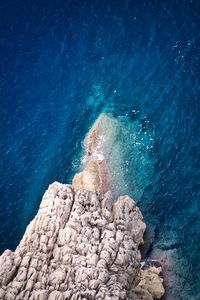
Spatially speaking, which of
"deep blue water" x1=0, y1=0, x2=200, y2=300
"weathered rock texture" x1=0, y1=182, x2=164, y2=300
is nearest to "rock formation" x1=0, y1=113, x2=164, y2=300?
"weathered rock texture" x1=0, y1=182, x2=164, y2=300

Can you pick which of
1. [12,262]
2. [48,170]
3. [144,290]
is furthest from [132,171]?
[12,262]

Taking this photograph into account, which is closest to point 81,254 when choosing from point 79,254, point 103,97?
point 79,254

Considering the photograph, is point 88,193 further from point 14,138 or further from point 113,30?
point 113,30

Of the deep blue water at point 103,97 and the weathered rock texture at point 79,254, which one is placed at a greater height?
the deep blue water at point 103,97

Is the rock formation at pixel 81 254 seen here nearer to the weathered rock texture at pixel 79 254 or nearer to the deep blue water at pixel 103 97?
the weathered rock texture at pixel 79 254

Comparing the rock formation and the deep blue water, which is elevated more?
the deep blue water

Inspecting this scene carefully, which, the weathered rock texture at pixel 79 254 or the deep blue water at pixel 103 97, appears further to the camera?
the deep blue water at pixel 103 97

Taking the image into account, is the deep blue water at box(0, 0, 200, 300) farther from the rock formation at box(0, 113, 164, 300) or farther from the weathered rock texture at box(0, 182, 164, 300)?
the weathered rock texture at box(0, 182, 164, 300)

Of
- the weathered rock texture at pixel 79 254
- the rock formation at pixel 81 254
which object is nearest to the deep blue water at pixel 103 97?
the rock formation at pixel 81 254
